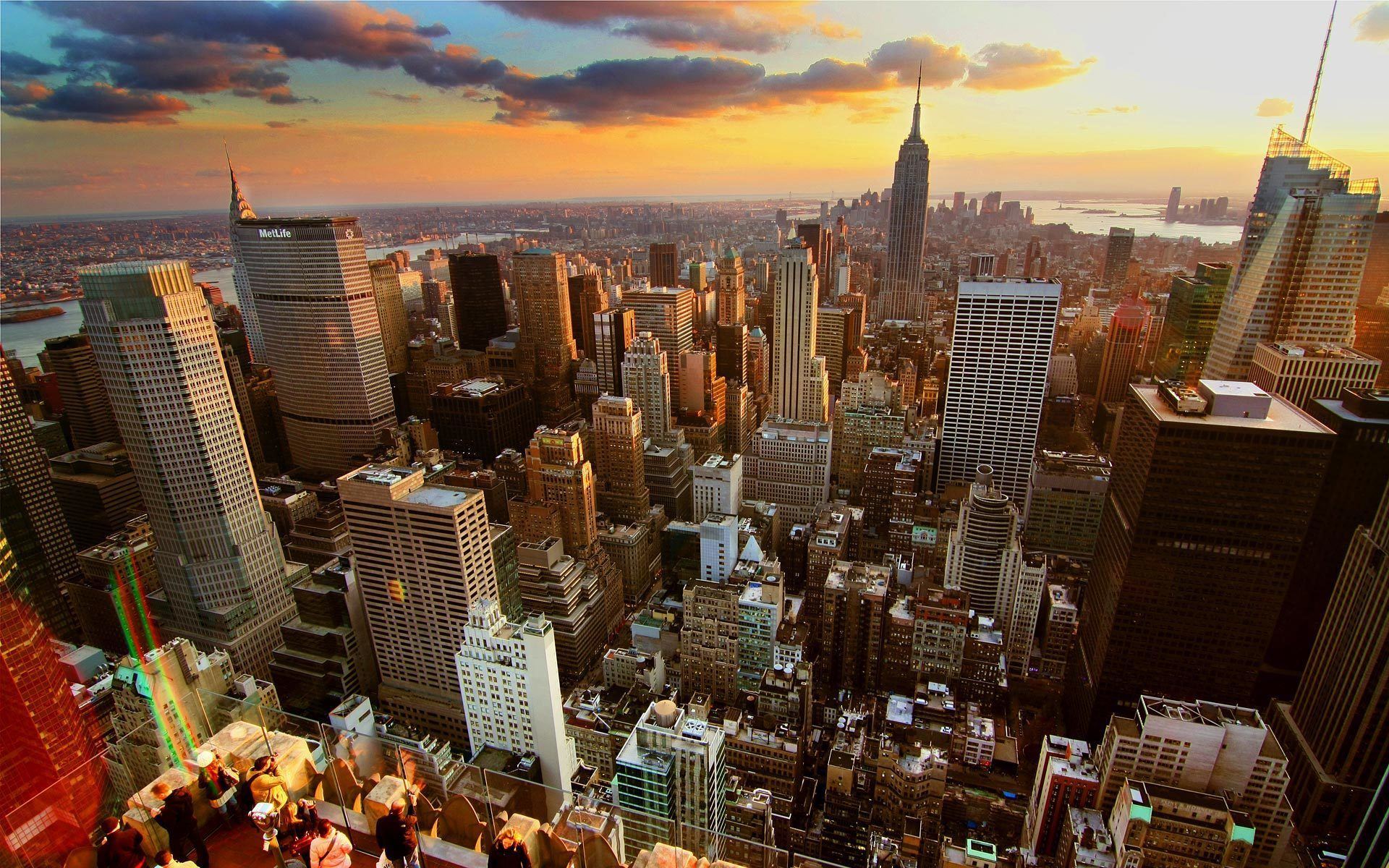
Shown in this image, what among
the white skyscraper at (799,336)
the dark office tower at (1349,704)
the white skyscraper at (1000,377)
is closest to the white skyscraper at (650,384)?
the white skyscraper at (799,336)

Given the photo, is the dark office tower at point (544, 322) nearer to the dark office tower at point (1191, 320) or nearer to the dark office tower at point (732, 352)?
the dark office tower at point (732, 352)

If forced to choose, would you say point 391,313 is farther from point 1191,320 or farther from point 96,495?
point 1191,320

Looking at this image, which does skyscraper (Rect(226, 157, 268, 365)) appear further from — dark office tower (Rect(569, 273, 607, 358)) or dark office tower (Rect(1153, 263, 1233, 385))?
dark office tower (Rect(1153, 263, 1233, 385))

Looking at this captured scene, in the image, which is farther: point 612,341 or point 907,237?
point 907,237

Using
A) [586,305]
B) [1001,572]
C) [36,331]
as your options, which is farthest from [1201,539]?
[586,305]

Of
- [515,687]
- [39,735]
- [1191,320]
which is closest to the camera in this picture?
[39,735]

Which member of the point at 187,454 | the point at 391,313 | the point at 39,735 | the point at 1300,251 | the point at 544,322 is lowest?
the point at 39,735
